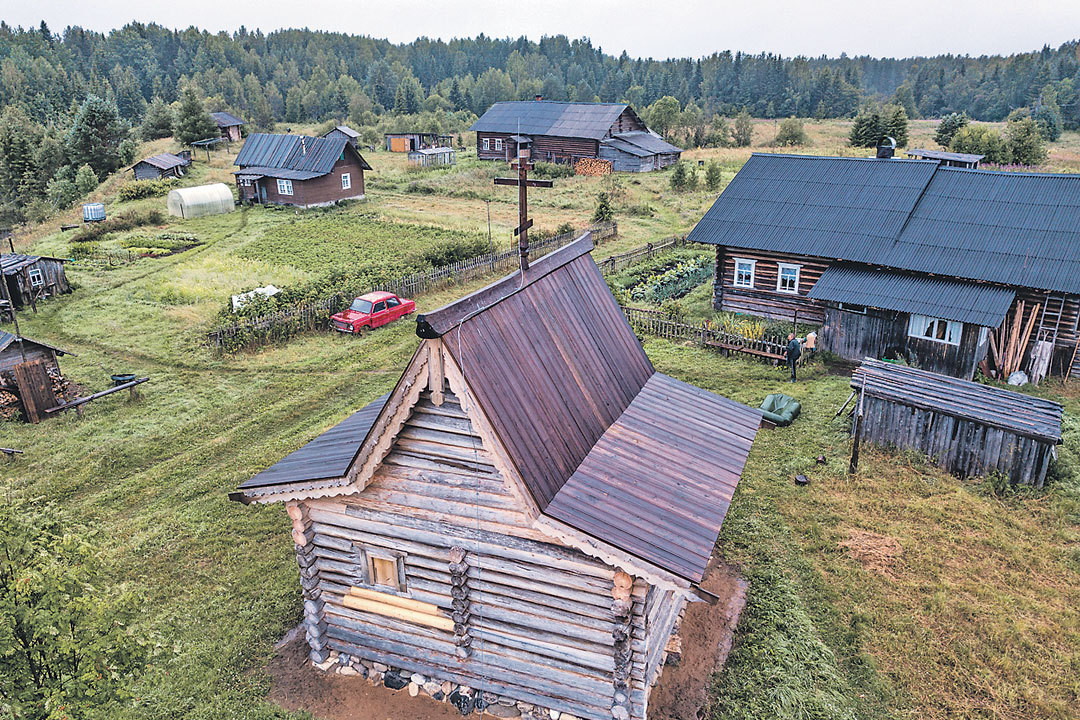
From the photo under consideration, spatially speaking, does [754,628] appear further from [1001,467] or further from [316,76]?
[316,76]

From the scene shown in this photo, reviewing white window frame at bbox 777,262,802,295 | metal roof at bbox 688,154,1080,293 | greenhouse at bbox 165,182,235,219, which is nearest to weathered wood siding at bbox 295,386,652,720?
metal roof at bbox 688,154,1080,293

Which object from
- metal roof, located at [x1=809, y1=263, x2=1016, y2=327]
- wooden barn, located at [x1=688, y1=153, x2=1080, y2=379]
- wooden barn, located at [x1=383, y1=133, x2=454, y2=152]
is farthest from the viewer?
wooden barn, located at [x1=383, y1=133, x2=454, y2=152]

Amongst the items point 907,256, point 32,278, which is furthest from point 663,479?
point 32,278

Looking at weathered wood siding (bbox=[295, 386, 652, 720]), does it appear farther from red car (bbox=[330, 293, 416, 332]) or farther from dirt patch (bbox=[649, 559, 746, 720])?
red car (bbox=[330, 293, 416, 332])

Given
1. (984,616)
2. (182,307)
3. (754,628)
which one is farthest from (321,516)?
(182,307)

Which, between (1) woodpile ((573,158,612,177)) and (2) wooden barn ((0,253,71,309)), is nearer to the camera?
(2) wooden barn ((0,253,71,309))

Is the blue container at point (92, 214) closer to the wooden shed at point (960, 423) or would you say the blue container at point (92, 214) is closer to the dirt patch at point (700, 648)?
the wooden shed at point (960, 423)

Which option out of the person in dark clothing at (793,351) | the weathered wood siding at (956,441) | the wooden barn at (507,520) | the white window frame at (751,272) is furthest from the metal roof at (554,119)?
the wooden barn at (507,520)

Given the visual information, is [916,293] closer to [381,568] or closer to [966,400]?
[966,400]
